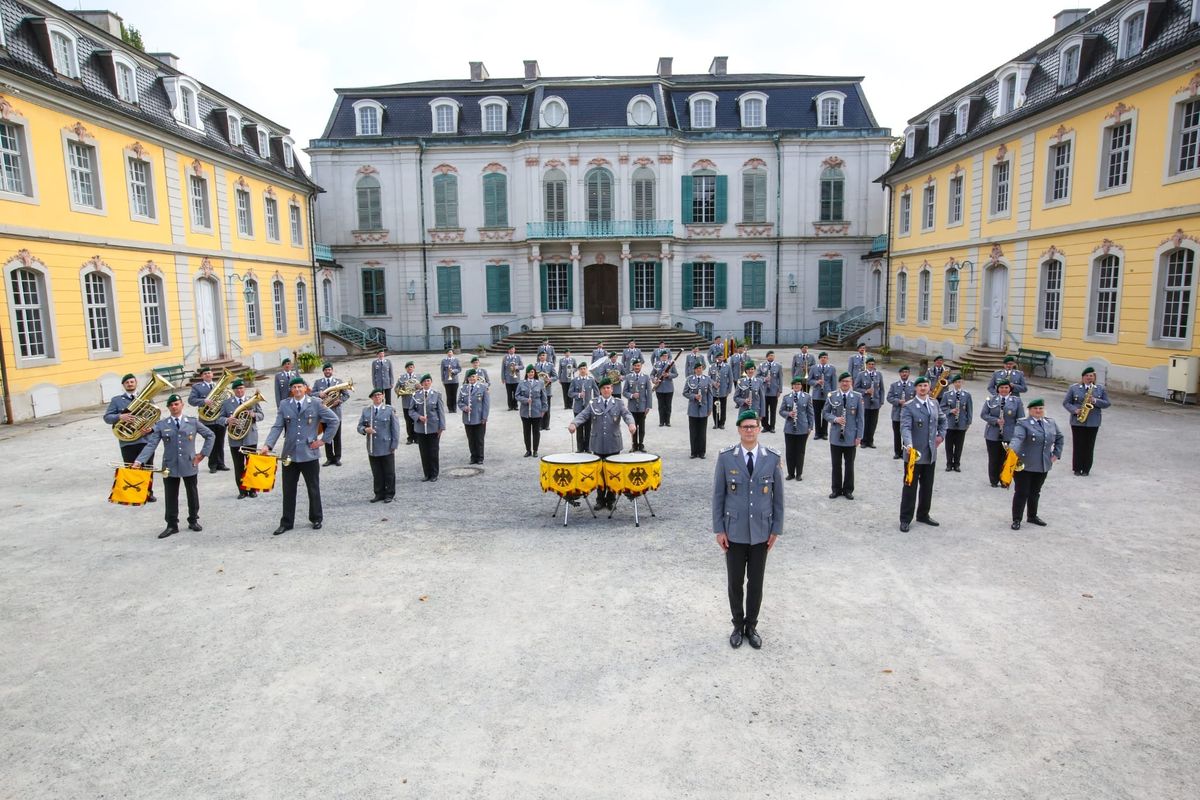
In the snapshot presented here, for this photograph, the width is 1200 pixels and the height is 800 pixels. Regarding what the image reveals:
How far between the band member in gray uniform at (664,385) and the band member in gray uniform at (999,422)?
266 inches

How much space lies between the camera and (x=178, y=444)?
386 inches

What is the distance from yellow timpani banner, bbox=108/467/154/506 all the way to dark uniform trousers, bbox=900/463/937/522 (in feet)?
32.6

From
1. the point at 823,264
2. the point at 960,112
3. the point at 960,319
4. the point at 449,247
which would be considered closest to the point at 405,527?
the point at 960,319

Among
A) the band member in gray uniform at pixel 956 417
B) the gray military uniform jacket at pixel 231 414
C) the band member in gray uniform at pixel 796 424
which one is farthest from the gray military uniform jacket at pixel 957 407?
the gray military uniform jacket at pixel 231 414

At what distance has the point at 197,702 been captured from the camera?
581 centimetres

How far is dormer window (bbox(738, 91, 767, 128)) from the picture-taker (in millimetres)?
38406

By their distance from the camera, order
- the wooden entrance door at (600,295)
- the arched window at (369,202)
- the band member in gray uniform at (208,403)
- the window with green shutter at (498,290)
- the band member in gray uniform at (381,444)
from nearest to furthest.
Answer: the band member in gray uniform at (381,444), the band member in gray uniform at (208,403), the arched window at (369,202), the wooden entrance door at (600,295), the window with green shutter at (498,290)

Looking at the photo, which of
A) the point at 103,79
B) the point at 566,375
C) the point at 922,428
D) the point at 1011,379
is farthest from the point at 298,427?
the point at 103,79

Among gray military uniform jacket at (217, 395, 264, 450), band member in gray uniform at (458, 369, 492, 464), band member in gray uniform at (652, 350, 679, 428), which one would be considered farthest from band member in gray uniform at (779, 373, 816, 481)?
gray military uniform jacket at (217, 395, 264, 450)

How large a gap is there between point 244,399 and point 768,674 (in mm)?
10585

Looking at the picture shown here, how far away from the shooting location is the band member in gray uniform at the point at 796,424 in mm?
12030

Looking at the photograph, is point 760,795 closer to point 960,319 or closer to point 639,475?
point 639,475

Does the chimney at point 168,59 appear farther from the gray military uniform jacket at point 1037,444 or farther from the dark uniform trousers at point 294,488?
the gray military uniform jacket at point 1037,444

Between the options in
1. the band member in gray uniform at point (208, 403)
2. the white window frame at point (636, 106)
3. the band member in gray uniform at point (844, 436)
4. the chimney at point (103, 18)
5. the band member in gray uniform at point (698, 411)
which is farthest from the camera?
the white window frame at point (636, 106)
